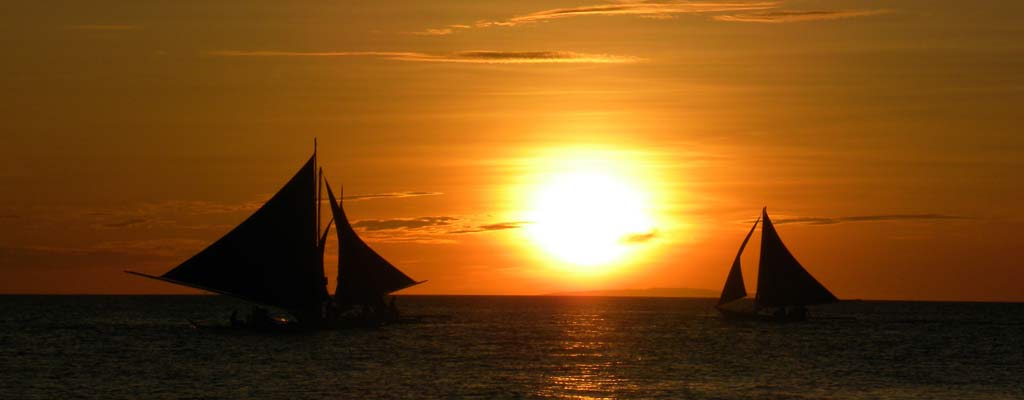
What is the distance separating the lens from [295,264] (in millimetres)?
80562

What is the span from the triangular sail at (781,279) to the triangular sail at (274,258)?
4423 cm

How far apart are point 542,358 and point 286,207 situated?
17.9 meters

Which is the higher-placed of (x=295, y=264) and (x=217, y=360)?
(x=295, y=264)

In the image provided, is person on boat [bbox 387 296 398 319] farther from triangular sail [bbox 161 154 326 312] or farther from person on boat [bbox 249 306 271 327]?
triangular sail [bbox 161 154 326 312]

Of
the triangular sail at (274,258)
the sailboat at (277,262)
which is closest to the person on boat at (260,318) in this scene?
the sailboat at (277,262)

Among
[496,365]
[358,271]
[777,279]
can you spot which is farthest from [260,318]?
[777,279]

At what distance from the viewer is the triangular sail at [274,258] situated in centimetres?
7606

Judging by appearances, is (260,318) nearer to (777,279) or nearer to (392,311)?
(392,311)

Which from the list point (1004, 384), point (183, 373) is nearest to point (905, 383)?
point (1004, 384)

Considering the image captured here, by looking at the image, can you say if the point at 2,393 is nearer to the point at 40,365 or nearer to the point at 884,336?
the point at 40,365

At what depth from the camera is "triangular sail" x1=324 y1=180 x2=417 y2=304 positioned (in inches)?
3661

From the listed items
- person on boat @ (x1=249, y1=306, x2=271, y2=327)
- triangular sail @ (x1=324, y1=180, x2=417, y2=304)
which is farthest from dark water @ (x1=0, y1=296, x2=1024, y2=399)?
triangular sail @ (x1=324, y1=180, x2=417, y2=304)

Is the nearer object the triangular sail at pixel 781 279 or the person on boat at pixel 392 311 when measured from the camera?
the person on boat at pixel 392 311

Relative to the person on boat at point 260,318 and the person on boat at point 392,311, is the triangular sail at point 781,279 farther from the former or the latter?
the person on boat at point 260,318
